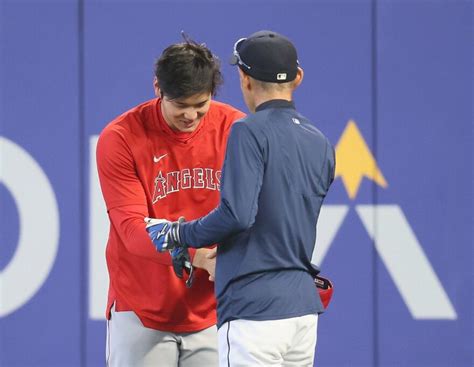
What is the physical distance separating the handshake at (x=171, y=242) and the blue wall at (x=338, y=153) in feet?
5.20

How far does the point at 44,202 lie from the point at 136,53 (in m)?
0.71

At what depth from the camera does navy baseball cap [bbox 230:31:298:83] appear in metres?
2.66

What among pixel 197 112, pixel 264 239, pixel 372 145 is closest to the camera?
pixel 264 239

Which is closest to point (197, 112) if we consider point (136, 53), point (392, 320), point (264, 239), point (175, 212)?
point (175, 212)

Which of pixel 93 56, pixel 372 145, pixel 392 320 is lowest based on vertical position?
pixel 392 320

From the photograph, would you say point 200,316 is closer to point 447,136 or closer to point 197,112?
point 197,112

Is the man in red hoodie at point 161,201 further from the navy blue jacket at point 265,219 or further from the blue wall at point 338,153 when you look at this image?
the blue wall at point 338,153

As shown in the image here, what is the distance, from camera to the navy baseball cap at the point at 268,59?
2662 mm

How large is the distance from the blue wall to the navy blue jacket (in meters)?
1.68

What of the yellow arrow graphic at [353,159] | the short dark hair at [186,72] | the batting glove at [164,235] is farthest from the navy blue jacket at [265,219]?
the yellow arrow graphic at [353,159]

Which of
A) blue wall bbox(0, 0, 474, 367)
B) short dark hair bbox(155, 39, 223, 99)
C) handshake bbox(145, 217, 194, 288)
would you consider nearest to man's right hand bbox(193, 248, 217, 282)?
handshake bbox(145, 217, 194, 288)

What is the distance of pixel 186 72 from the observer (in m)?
2.88

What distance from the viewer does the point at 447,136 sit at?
436 cm

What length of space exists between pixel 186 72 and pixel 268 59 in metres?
0.30
